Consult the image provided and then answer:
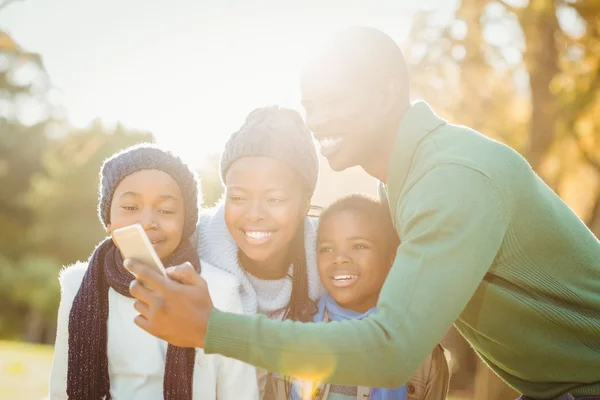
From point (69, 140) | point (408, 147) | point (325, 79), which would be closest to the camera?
point (408, 147)

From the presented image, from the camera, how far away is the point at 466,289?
1.78 meters

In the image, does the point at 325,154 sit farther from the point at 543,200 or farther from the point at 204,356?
the point at 204,356

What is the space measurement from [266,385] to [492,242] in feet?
6.97

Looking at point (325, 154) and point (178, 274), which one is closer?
point (178, 274)

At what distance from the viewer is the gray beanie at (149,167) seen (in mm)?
3422

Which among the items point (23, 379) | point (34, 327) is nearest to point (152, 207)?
point (23, 379)

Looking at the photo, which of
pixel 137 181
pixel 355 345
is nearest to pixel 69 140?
pixel 137 181

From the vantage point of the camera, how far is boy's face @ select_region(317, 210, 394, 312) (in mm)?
3535

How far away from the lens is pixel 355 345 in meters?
1.71

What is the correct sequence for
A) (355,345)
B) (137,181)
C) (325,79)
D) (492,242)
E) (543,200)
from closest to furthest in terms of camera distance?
(355,345)
(492,242)
(543,200)
(325,79)
(137,181)

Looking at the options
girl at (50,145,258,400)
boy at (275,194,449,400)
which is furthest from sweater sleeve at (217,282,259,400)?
boy at (275,194,449,400)

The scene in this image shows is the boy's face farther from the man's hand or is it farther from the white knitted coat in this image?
the man's hand

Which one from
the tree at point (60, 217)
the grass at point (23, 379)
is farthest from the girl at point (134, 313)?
the tree at point (60, 217)

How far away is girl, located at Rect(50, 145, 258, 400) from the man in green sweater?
1036 millimetres
